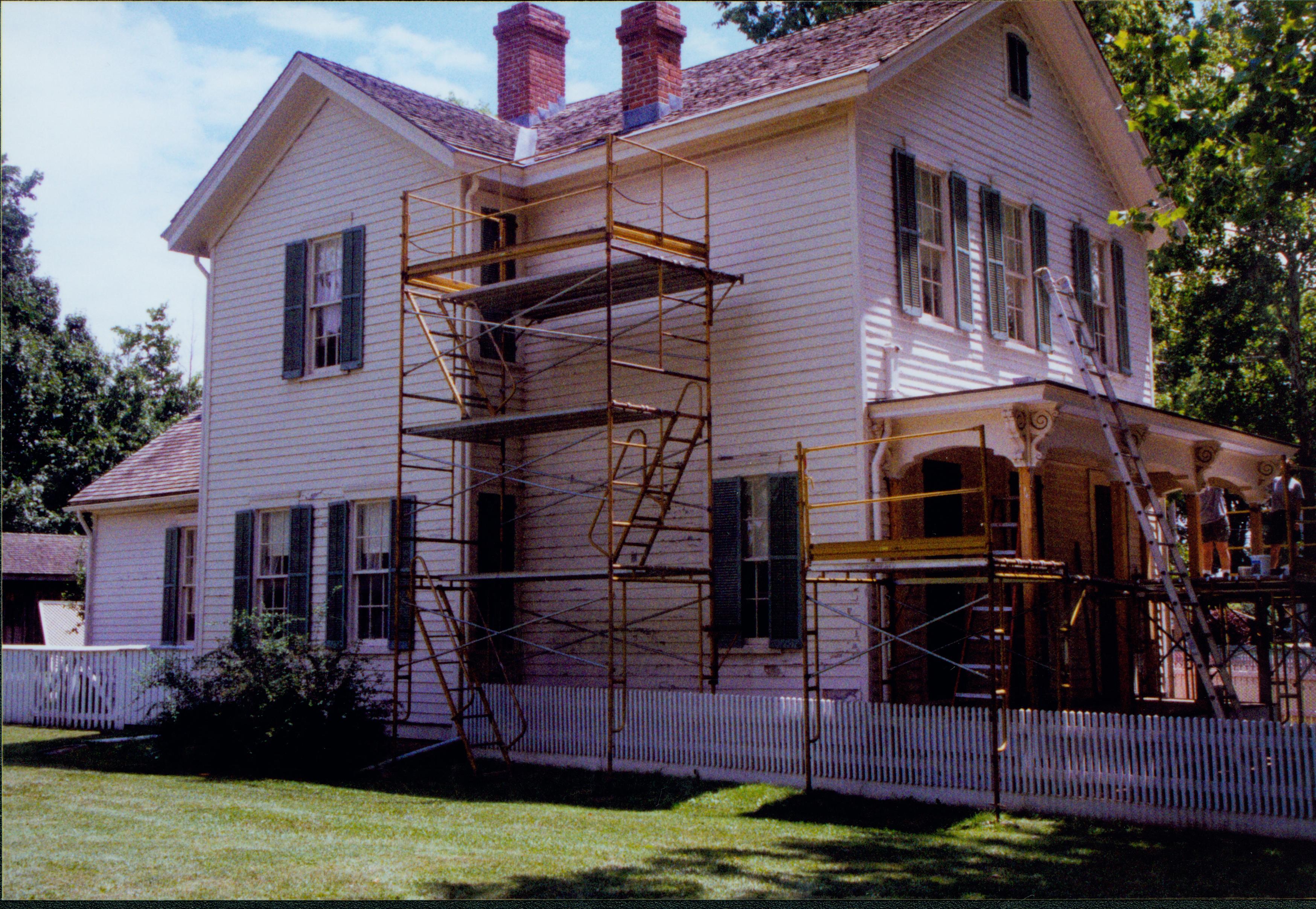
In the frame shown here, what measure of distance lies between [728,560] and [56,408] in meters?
19.2

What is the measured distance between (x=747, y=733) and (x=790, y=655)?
1.50m

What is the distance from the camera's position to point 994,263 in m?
17.1

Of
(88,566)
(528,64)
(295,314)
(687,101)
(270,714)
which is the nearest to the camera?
(270,714)

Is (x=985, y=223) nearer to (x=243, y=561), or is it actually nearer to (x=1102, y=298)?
(x=1102, y=298)

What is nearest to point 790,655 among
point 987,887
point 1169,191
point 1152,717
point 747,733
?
point 747,733

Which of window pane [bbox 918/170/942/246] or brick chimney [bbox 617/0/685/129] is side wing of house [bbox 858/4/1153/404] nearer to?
window pane [bbox 918/170/942/246]

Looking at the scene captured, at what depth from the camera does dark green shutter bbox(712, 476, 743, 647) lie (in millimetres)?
15227

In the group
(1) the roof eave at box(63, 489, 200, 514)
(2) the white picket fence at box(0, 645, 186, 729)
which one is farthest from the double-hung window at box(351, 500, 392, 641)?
(1) the roof eave at box(63, 489, 200, 514)

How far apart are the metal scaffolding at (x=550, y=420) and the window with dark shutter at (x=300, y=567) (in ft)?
5.98

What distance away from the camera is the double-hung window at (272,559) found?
62.0 feet

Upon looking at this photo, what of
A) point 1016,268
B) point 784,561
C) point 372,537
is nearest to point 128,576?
point 372,537

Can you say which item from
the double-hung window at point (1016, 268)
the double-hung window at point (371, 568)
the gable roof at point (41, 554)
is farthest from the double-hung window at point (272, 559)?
the gable roof at point (41, 554)

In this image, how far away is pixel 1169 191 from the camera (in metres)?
15.5

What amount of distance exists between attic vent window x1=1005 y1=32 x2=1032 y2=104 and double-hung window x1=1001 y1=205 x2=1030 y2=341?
1670mm
